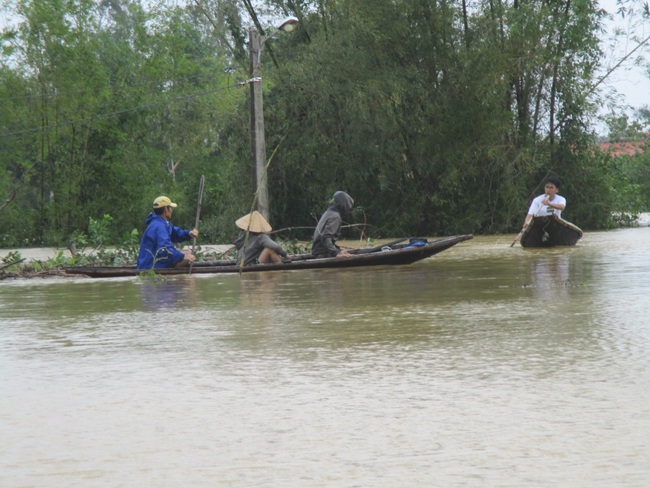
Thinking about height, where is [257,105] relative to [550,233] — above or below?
above

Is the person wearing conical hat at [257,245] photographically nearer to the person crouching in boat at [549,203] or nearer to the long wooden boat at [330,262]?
the long wooden boat at [330,262]

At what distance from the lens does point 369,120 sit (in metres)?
30.7

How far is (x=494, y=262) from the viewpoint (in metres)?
18.1

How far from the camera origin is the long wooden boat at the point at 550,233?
839 inches

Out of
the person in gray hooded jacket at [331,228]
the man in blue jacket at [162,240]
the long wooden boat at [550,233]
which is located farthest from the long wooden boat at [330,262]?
the long wooden boat at [550,233]

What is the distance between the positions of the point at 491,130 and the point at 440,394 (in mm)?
25678

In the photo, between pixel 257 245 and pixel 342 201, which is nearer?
pixel 257 245

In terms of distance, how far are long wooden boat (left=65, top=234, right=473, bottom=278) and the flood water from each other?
3.68m

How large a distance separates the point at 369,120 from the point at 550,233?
9883mm

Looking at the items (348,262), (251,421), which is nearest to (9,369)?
(251,421)

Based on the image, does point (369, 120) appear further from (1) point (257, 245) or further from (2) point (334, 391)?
(2) point (334, 391)

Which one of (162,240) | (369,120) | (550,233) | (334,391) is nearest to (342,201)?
(162,240)

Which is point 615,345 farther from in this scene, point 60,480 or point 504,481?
point 60,480

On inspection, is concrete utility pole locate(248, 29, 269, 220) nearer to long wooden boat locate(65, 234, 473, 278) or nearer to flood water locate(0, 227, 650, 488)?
long wooden boat locate(65, 234, 473, 278)
